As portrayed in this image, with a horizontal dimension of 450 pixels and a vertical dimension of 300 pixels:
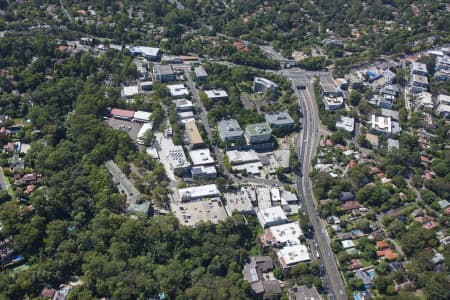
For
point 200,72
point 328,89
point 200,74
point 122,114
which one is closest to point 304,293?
point 122,114

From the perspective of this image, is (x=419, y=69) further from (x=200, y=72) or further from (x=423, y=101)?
(x=200, y=72)

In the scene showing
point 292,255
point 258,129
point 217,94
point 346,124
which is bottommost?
point 292,255

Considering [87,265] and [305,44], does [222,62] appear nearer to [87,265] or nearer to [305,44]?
[305,44]

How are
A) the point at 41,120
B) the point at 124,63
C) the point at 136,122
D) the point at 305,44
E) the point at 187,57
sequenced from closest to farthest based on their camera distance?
the point at 41,120
the point at 136,122
the point at 124,63
the point at 187,57
the point at 305,44

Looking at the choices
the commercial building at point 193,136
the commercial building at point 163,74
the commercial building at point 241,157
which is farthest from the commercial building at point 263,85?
the commercial building at point 241,157

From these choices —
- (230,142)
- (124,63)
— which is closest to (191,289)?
(230,142)

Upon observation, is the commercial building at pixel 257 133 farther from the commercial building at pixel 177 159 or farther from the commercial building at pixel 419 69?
the commercial building at pixel 419 69
